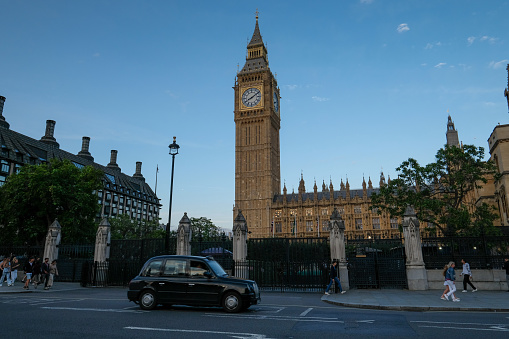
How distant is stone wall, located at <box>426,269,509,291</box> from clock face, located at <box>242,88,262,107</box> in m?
78.2

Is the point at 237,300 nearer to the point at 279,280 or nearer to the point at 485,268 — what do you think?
the point at 279,280

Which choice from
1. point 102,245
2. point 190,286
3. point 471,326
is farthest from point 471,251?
point 102,245

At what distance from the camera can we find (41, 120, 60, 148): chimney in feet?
238

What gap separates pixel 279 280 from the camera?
18.2 m

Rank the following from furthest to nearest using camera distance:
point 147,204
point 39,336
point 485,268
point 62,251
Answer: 1. point 147,204
2. point 62,251
3. point 485,268
4. point 39,336

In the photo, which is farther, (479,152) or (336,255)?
(479,152)

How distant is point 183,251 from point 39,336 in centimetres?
1318

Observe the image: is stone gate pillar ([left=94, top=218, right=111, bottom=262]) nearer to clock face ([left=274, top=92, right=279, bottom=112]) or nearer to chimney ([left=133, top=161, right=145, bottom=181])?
clock face ([left=274, top=92, right=279, bottom=112])

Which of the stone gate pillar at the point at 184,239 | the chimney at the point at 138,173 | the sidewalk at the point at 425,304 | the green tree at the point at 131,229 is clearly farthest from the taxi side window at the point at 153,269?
the chimney at the point at 138,173

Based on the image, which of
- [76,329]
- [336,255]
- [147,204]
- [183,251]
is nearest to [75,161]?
[147,204]

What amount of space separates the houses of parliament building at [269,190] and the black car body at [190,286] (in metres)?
72.8

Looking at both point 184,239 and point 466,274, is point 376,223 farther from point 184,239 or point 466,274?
point 184,239

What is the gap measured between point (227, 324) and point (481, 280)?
14.8 metres

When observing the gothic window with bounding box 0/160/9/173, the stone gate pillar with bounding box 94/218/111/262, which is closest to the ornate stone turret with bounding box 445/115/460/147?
the stone gate pillar with bounding box 94/218/111/262
